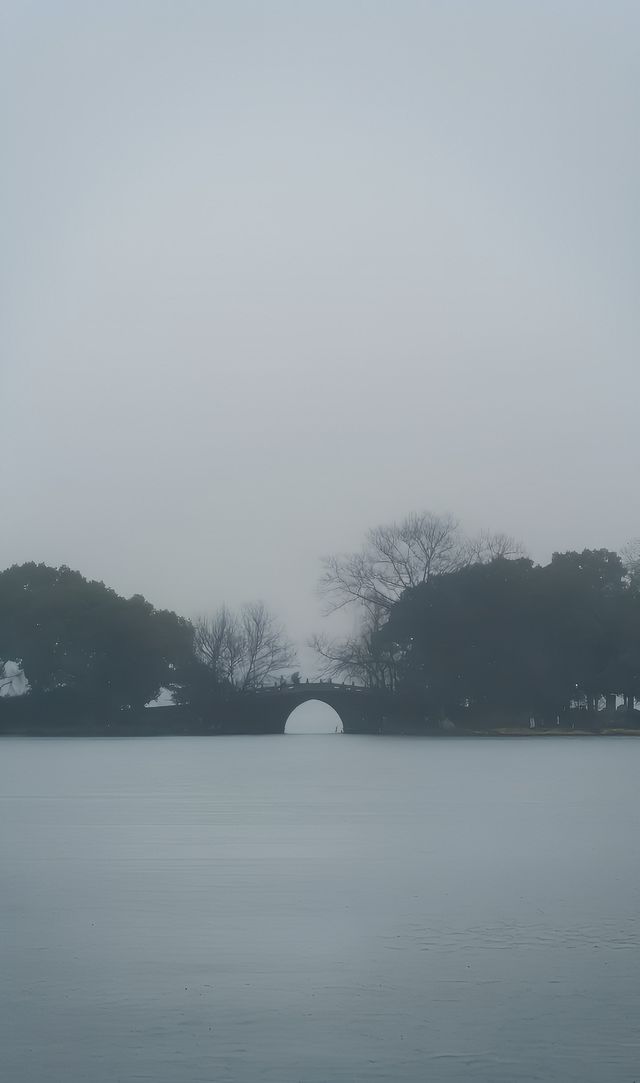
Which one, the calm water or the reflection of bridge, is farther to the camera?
the reflection of bridge

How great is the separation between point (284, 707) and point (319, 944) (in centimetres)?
8305

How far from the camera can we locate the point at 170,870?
648 inches

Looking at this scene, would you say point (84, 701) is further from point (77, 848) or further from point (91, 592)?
point (77, 848)

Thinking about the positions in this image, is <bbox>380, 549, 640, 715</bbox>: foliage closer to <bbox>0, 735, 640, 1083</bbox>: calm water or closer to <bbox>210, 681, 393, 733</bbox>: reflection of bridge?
<bbox>210, 681, 393, 733</bbox>: reflection of bridge

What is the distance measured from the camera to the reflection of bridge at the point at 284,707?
89250 mm

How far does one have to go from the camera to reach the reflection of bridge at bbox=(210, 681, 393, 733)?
3514 inches

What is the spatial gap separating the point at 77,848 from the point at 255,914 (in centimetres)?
645

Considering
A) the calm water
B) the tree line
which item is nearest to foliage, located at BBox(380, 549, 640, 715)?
the tree line

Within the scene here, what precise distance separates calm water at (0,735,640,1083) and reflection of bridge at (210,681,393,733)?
206 feet

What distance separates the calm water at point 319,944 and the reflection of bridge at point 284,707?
206 feet

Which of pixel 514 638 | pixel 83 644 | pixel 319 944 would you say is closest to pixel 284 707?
pixel 83 644

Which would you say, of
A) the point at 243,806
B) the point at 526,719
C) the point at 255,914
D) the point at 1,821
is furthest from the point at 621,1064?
the point at 526,719

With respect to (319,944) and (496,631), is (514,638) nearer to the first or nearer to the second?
(496,631)

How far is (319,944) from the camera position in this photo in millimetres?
11891
